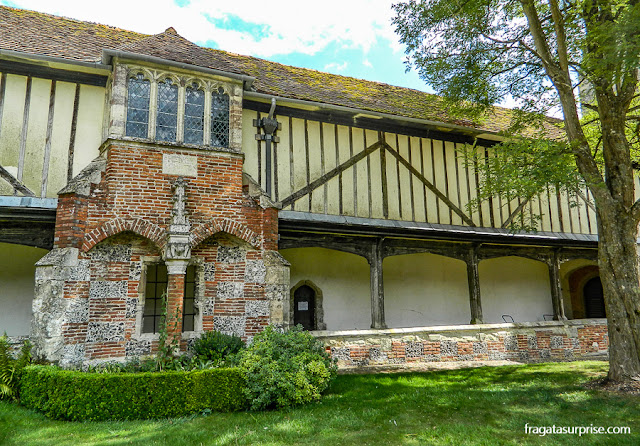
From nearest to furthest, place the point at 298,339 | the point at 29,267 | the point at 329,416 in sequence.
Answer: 1. the point at 329,416
2. the point at 298,339
3. the point at 29,267

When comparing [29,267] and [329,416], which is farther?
[29,267]

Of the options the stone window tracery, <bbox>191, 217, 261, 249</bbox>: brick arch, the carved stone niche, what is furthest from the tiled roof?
<bbox>191, 217, 261, 249</bbox>: brick arch

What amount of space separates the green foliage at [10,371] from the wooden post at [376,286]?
22.0ft

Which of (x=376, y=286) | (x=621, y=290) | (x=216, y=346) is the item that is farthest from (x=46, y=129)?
(x=621, y=290)

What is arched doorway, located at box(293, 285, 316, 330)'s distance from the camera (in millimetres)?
11047

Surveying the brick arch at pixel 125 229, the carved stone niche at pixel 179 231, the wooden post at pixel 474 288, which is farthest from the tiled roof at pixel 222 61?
the wooden post at pixel 474 288

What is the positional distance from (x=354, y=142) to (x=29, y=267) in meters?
7.87

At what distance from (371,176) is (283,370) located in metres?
5.89

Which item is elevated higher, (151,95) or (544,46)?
(544,46)

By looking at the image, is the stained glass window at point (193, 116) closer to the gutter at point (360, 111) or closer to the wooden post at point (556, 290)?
the gutter at point (360, 111)

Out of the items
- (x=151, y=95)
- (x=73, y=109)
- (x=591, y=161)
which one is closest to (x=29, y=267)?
(x=73, y=109)

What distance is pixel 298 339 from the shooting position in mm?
7000

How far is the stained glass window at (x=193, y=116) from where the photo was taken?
8.40 meters

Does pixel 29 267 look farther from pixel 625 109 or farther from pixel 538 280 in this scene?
pixel 538 280
